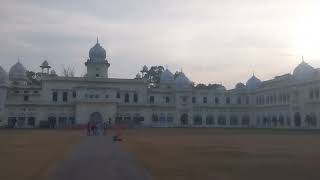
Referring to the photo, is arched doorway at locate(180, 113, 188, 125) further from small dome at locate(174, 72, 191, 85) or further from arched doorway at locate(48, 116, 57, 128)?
arched doorway at locate(48, 116, 57, 128)

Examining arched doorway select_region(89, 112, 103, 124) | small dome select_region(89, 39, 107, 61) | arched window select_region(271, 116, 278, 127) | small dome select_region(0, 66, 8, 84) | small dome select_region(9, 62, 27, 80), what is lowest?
arched window select_region(271, 116, 278, 127)

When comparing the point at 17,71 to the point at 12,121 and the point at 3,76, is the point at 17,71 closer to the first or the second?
the point at 3,76

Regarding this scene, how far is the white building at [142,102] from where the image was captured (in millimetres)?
69000

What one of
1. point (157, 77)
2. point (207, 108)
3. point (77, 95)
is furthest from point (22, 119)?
point (157, 77)

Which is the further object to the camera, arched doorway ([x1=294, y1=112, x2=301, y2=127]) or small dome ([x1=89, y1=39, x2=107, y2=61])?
small dome ([x1=89, y1=39, x2=107, y2=61])

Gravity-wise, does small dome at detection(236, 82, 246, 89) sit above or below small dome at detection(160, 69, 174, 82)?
below

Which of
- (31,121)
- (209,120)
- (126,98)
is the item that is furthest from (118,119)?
(209,120)

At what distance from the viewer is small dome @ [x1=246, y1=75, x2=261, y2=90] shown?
87531 mm

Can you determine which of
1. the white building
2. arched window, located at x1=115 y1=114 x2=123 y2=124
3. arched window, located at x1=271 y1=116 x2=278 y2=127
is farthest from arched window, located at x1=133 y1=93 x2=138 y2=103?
arched window, located at x1=271 y1=116 x2=278 y2=127

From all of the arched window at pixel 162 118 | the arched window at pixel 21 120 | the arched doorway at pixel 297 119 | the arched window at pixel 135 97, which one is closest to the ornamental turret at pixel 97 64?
the arched window at pixel 135 97

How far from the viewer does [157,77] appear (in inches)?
4218

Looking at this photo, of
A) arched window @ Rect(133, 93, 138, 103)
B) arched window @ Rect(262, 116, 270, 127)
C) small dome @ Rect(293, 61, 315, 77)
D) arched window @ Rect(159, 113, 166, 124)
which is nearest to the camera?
small dome @ Rect(293, 61, 315, 77)

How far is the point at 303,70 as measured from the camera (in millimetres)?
70375

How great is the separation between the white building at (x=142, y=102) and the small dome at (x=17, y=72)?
180 millimetres
